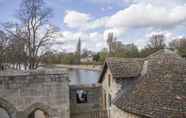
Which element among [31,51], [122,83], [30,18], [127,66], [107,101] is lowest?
[107,101]

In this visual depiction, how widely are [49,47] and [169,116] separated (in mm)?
16575

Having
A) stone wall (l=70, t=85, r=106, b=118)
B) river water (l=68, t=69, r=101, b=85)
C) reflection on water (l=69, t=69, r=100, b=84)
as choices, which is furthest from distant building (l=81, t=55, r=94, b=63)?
stone wall (l=70, t=85, r=106, b=118)

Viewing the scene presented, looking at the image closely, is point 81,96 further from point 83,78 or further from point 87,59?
point 87,59

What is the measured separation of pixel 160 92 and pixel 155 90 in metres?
0.31

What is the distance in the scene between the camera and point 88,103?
55.1 ft

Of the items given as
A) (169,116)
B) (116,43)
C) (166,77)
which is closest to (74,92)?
(166,77)

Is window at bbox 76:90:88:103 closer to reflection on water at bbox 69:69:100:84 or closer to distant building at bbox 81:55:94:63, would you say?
reflection on water at bbox 69:69:100:84

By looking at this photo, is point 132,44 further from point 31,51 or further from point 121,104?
point 121,104

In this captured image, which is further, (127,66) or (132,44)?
(132,44)

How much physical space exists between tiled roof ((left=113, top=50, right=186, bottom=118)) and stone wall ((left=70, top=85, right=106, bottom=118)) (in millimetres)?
5128

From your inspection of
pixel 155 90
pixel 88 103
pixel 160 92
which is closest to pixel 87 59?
pixel 88 103

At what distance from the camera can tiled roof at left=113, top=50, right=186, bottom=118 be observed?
9.48 m

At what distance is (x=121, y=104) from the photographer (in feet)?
37.6

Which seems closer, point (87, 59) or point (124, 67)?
point (124, 67)
